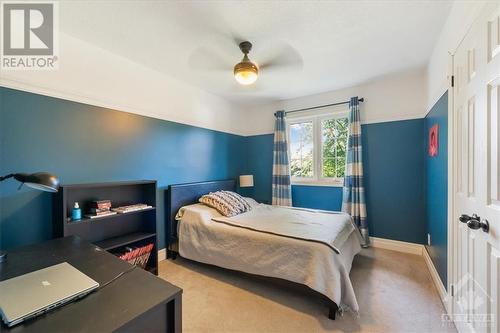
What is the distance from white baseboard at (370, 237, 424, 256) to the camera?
117 inches

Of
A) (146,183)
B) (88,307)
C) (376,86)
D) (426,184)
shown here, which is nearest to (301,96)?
(376,86)

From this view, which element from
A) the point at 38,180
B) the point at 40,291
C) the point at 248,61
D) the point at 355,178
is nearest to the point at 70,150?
the point at 38,180

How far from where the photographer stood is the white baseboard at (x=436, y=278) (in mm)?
1904

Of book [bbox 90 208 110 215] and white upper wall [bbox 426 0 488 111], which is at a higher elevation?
white upper wall [bbox 426 0 488 111]

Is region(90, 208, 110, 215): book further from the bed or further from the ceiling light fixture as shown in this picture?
the ceiling light fixture

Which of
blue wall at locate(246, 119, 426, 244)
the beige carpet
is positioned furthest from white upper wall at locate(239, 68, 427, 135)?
the beige carpet

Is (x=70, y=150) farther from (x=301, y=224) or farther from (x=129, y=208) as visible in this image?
(x=301, y=224)

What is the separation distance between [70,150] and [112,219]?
0.83 metres

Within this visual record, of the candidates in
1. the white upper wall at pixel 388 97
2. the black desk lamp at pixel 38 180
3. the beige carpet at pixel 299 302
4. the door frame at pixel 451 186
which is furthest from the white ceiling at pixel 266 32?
the beige carpet at pixel 299 302

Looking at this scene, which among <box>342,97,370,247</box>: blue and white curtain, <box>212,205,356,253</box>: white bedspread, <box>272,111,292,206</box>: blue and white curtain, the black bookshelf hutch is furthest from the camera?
<box>272,111,292,206</box>: blue and white curtain

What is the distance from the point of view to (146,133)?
8.87 feet

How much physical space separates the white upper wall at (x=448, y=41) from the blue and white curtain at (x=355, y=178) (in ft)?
3.09

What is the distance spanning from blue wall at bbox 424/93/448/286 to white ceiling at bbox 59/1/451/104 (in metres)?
0.75

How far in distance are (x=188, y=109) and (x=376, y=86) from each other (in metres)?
2.98
